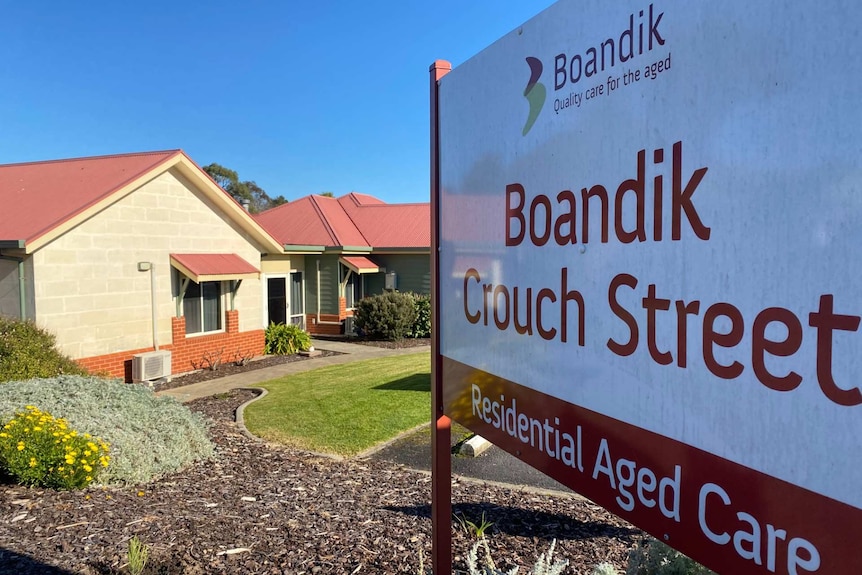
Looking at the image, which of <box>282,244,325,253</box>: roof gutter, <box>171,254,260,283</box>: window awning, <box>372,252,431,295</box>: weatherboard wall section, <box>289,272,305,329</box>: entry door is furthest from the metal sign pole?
<box>372,252,431,295</box>: weatherboard wall section

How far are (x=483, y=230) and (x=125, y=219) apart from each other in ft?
38.3

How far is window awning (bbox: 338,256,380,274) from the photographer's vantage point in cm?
2009

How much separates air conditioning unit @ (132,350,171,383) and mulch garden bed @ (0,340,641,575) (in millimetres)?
6914

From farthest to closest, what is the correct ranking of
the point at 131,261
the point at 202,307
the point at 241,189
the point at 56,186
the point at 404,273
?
the point at 241,189 → the point at 404,273 → the point at 202,307 → the point at 56,186 → the point at 131,261

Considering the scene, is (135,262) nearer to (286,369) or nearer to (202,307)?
(202,307)

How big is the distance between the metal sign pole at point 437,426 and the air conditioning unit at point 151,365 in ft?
35.3

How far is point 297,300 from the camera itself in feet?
66.8

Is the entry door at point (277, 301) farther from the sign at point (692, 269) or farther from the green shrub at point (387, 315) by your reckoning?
the sign at point (692, 269)

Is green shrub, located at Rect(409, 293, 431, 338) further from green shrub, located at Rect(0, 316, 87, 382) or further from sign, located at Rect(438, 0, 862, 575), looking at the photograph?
sign, located at Rect(438, 0, 862, 575)

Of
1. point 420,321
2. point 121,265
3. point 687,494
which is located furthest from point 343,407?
point 420,321

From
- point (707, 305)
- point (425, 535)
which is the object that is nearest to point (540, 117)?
point (707, 305)

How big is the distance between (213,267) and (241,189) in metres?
53.1

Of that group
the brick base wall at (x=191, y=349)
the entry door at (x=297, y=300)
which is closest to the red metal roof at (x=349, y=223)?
the entry door at (x=297, y=300)

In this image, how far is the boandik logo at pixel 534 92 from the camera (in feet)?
7.07
